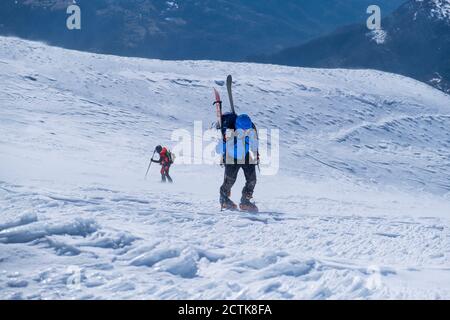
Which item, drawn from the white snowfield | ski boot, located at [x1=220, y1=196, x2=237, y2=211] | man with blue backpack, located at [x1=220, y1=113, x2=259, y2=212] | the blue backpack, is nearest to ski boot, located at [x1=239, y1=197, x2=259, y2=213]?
man with blue backpack, located at [x1=220, y1=113, x2=259, y2=212]

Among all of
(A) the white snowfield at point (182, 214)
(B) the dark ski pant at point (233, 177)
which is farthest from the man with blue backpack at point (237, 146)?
(A) the white snowfield at point (182, 214)

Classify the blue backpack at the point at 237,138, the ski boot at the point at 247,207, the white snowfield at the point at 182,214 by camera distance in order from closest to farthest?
the white snowfield at the point at 182,214 → the blue backpack at the point at 237,138 → the ski boot at the point at 247,207

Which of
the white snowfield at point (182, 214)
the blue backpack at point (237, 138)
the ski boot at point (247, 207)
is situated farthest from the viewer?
the ski boot at point (247, 207)

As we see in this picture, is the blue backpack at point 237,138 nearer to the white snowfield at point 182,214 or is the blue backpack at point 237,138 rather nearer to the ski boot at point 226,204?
the ski boot at point 226,204

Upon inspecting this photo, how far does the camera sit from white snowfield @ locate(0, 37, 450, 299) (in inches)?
175

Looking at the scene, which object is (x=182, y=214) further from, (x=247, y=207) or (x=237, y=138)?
(x=237, y=138)

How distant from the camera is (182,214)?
21.5 ft

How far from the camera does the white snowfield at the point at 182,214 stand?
4.44 meters

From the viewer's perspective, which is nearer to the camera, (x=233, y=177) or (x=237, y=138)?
(x=237, y=138)

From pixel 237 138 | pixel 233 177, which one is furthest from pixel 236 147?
pixel 233 177

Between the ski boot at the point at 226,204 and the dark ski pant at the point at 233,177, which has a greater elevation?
the dark ski pant at the point at 233,177

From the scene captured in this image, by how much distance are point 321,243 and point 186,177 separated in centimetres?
686

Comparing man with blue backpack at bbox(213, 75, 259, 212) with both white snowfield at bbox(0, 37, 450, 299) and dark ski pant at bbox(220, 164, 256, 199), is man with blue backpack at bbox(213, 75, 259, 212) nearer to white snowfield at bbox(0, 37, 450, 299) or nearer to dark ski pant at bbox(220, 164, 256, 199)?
dark ski pant at bbox(220, 164, 256, 199)
